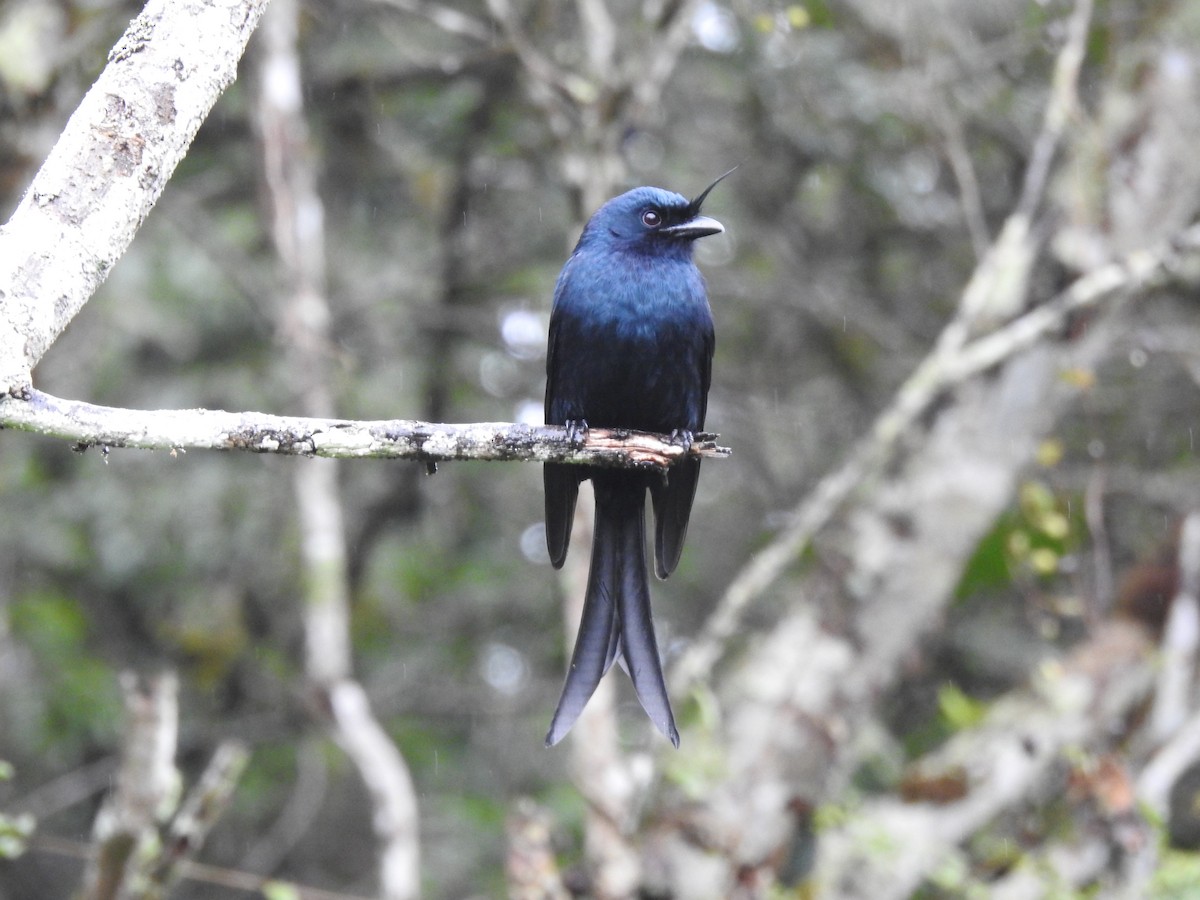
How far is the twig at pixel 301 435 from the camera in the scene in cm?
216

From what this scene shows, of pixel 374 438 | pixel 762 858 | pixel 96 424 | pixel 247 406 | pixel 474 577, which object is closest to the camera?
pixel 96 424

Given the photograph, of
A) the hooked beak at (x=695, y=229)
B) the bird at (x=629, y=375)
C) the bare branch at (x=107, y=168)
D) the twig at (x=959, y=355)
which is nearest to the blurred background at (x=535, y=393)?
the twig at (x=959, y=355)

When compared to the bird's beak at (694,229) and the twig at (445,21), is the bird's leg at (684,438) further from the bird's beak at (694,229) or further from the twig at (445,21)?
the twig at (445,21)

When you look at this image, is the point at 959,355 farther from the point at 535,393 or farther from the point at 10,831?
the point at 10,831

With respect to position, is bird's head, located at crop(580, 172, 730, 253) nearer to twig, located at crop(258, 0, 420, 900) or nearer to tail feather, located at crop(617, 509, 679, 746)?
tail feather, located at crop(617, 509, 679, 746)

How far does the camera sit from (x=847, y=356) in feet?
22.9

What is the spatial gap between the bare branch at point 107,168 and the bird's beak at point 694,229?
1829mm

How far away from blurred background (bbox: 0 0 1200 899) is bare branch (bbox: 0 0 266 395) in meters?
2.72

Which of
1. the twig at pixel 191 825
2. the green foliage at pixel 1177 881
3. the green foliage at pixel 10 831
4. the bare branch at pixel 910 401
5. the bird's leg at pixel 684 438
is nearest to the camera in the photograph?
→ the green foliage at pixel 10 831

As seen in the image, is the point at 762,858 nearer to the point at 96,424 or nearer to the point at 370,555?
the point at 370,555

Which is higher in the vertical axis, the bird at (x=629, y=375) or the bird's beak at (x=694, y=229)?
the bird's beak at (x=694, y=229)

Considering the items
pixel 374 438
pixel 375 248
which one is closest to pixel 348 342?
pixel 375 248

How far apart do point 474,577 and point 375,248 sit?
1859 mm

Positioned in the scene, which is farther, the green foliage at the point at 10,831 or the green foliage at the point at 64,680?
the green foliage at the point at 64,680
